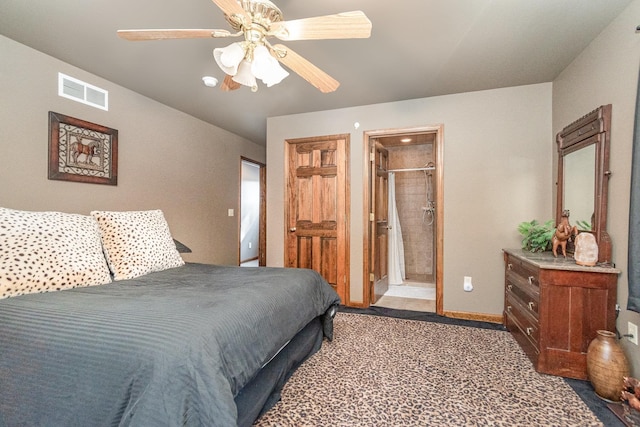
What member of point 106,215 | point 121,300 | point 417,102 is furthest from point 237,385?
point 417,102

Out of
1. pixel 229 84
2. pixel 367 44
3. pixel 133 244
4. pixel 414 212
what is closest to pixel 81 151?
pixel 133 244

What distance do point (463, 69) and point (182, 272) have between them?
301 cm

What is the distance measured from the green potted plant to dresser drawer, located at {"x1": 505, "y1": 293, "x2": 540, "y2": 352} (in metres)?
0.50

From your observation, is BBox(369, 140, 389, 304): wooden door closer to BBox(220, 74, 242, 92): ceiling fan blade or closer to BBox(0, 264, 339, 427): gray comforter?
BBox(220, 74, 242, 92): ceiling fan blade

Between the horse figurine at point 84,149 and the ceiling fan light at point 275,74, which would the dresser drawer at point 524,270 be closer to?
the ceiling fan light at point 275,74

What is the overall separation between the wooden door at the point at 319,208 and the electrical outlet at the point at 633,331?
243 centimetres

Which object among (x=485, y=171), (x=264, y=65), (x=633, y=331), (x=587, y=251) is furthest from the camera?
(x=485, y=171)

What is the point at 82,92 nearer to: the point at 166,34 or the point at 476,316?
the point at 166,34

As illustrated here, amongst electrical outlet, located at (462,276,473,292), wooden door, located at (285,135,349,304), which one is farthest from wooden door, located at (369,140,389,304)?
electrical outlet, located at (462,276,473,292)

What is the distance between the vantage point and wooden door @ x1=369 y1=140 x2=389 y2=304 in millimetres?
3711

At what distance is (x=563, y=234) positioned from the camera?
2.27m

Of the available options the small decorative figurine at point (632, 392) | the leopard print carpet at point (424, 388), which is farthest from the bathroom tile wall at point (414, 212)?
the small decorative figurine at point (632, 392)

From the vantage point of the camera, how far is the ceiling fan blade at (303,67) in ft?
5.32

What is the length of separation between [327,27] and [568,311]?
2356 mm
